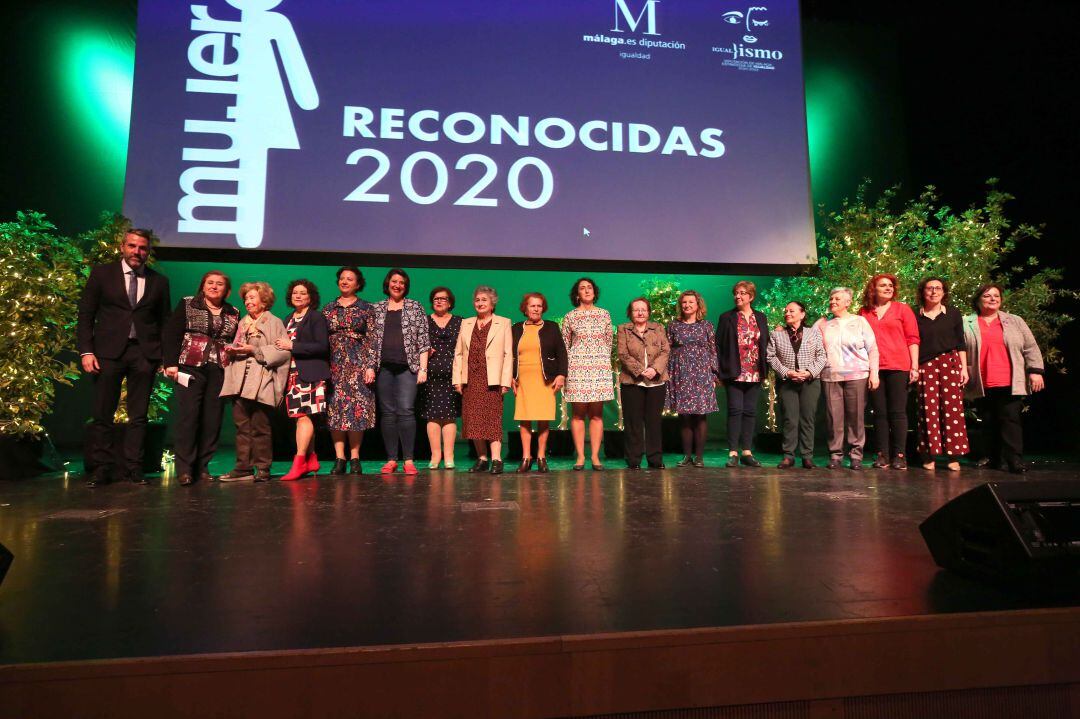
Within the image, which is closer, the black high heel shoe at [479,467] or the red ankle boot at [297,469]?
the red ankle boot at [297,469]

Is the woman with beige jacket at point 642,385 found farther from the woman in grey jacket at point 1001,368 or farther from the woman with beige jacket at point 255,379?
the woman with beige jacket at point 255,379

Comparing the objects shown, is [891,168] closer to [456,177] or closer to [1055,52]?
[1055,52]

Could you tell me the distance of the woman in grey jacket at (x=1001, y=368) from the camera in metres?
4.31

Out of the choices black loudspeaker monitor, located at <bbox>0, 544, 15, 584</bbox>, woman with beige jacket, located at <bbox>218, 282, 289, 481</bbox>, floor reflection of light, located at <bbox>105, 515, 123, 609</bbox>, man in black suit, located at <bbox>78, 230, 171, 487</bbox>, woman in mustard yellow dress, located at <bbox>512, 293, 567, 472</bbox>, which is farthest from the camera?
woman in mustard yellow dress, located at <bbox>512, 293, 567, 472</bbox>

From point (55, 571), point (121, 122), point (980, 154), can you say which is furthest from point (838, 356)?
point (121, 122)

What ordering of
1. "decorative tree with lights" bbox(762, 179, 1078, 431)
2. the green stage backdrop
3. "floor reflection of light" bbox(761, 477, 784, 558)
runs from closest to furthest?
"floor reflection of light" bbox(761, 477, 784, 558) → "decorative tree with lights" bbox(762, 179, 1078, 431) → the green stage backdrop

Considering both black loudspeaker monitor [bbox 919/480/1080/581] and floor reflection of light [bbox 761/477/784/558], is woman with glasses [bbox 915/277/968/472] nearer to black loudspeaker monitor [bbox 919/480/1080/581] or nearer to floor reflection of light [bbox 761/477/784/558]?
floor reflection of light [bbox 761/477/784/558]

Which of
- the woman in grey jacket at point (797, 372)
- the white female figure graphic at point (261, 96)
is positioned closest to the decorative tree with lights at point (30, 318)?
the white female figure graphic at point (261, 96)

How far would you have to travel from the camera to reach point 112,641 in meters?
1.27

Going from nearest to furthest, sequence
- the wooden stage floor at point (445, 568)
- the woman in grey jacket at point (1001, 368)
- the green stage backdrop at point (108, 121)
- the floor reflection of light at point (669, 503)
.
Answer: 1. the wooden stage floor at point (445, 568)
2. the floor reflection of light at point (669, 503)
3. the woman in grey jacket at point (1001, 368)
4. the green stage backdrop at point (108, 121)

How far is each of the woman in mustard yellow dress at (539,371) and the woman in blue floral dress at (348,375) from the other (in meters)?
1.08

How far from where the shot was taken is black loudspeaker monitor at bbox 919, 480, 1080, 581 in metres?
1.50

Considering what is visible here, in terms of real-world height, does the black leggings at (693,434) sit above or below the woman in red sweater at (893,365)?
below

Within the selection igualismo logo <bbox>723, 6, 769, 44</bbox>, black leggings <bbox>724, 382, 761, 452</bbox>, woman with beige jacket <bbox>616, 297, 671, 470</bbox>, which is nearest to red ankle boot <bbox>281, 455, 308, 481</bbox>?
woman with beige jacket <bbox>616, 297, 671, 470</bbox>
